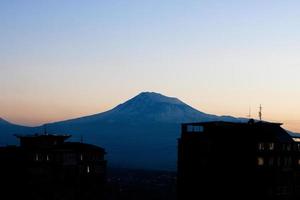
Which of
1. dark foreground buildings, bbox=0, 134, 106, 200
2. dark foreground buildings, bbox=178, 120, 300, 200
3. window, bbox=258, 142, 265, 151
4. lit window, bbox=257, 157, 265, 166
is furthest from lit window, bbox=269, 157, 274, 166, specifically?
dark foreground buildings, bbox=0, 134, 106, 200

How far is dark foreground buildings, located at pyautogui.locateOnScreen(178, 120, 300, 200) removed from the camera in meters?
95.1

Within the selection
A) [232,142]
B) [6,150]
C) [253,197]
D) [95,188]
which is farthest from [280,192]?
[6,150]

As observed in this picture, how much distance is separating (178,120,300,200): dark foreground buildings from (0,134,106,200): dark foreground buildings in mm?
20463

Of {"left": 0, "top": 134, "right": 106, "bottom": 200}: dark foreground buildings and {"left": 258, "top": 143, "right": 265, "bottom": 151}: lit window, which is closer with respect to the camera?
{"left": 258, "top": 143, "right": 265, "bottom": 151}: lit window

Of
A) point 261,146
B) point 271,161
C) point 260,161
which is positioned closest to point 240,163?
point 260,161

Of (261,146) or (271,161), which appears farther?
(271,161)

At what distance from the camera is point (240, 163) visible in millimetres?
96062

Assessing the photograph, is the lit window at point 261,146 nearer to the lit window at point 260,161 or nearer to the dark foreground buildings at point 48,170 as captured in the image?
the lit window at point 260,161

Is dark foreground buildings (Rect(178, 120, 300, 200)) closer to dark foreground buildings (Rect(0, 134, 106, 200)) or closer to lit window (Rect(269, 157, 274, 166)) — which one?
lit window (Rect(269, 157, 274, 166))

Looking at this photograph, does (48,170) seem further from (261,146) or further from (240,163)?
(261,146)

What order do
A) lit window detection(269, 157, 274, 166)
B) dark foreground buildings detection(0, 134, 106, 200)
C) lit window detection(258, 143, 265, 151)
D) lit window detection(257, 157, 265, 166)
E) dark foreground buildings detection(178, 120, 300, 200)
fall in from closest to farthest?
lit window detection(257, 157, 265, 166)
dark foreground buildings detection(178, 120, 300, 200)
lit window detection(258, 143, 265, 151)
lit window detection(269, 157, 274, 166)
dark foreground buildings detection(0, 134, 106, 200)

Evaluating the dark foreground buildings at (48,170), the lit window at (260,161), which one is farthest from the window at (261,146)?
the dark foreground buildings at (48,170)

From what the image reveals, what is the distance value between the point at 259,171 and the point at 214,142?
9.14 metres

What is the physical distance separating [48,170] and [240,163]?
3588cm
